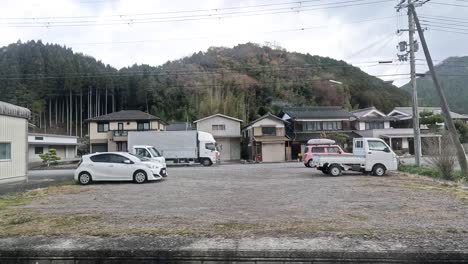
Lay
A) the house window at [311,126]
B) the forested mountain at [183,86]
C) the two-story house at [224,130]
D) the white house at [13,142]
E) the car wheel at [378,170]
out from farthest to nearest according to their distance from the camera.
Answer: the forested mountain at [183,86] < the house window at [311,126] < the two-story house at [224,130] < the car wheel at [378,170] < the white house at [13,142]

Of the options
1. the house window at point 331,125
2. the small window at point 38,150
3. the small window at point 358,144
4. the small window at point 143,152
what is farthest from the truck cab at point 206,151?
the small window at point 38,150

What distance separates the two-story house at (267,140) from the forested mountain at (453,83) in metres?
14.8

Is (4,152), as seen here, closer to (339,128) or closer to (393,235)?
(393,235)

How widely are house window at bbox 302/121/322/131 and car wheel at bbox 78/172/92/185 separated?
3292 centimetres

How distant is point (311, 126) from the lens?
45.5m

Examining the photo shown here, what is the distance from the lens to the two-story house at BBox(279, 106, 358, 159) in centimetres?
4462

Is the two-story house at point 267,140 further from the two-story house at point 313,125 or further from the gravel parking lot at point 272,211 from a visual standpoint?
the gravel parking lot at point 272,211

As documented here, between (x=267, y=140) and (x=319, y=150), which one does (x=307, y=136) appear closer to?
(x=267, y=140)

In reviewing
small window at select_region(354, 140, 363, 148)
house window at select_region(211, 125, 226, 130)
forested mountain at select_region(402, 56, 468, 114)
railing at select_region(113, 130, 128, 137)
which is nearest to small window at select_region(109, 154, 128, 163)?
small window at select_region(354, 140, 363, 148)

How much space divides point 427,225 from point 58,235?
5.64m

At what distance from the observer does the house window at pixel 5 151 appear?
15.4m

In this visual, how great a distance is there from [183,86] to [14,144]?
47914mm

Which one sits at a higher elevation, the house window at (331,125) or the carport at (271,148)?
the house window at (331,125)

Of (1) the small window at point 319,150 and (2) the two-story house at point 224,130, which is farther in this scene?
(2) the two-story house at point 224,130
